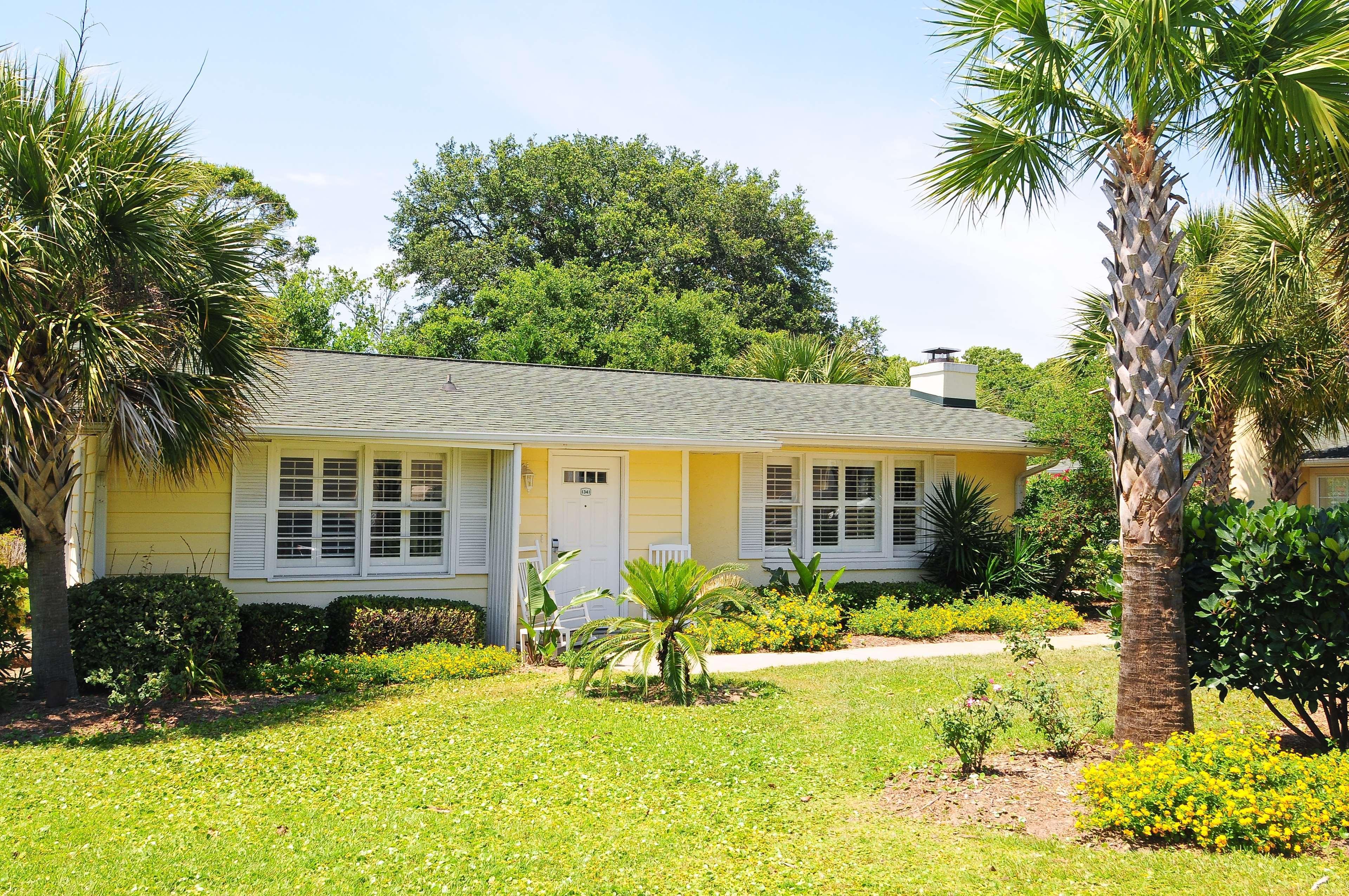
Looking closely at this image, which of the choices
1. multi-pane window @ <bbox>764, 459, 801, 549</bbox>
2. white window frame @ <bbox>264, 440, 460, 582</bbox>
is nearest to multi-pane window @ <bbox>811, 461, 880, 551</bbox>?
multi-pane window @ <bbox>764, 459, 801, 549</bbox>

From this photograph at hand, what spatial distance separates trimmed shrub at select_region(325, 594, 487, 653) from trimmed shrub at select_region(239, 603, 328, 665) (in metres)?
0.18

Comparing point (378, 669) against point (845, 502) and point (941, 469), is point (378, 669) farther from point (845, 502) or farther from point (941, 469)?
point (941, 469)

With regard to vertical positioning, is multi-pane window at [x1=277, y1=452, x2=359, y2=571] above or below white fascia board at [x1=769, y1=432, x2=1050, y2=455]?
below

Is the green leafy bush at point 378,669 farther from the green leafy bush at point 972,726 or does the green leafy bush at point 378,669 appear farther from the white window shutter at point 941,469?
the white window shutter at point 941,469

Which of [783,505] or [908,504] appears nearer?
[783,505]

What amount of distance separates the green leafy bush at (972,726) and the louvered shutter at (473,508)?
21.9ft

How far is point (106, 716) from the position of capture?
7914mm

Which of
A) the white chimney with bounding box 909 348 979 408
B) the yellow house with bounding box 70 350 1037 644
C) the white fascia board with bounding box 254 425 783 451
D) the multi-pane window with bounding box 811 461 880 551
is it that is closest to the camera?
the white fascia board with bounding box 254 425 783 451

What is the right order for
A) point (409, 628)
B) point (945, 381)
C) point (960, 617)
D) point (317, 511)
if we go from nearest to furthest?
point (409, 628) < point (317, 511) < point (960, 617) < point (945, 381)

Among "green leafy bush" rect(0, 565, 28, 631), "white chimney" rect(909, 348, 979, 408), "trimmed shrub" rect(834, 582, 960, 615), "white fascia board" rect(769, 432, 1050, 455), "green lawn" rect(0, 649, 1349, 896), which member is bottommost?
"green lawn" rect(0, 649, 1349, 896)

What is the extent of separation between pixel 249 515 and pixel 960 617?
9.37m

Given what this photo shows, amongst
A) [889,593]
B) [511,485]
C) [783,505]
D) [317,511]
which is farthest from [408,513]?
[889,593]

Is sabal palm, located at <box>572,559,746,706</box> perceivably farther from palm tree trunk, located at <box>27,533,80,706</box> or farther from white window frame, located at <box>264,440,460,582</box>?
palm tree trunk, located at <box>27,533,80,706</box>

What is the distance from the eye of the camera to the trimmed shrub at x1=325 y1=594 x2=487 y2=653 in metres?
10.3
